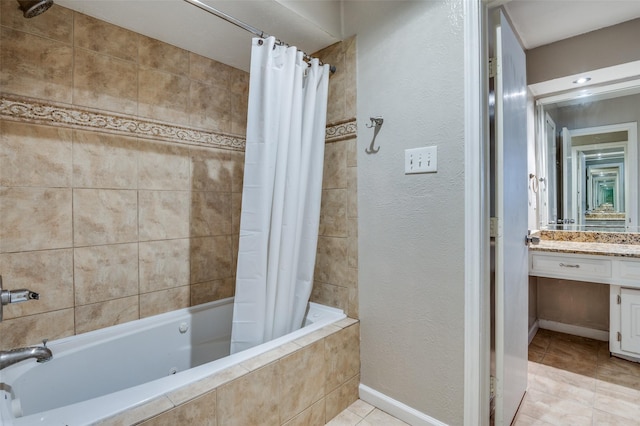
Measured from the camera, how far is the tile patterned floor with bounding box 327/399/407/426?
1516 millimetres

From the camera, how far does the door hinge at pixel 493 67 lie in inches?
54.1

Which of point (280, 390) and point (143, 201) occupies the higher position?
point (143, 201)

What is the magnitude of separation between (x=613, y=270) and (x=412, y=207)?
170 centimetres

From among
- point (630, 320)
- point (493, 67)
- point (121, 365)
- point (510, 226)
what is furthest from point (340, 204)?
point (630, 320)

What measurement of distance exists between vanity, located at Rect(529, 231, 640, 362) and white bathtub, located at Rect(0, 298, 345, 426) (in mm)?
1730

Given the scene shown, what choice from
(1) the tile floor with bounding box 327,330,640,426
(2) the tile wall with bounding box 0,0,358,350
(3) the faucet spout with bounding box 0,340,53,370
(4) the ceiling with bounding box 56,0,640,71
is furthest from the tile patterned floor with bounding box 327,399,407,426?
(4) the ceiling with bounding box 56,0,640,71

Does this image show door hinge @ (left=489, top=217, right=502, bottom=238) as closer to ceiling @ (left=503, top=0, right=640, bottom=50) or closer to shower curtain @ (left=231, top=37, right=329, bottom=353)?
shower curtain @ (left=231, top=37, right=329, bottom=353)

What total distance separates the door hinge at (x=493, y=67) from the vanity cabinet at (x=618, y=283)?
1.63m

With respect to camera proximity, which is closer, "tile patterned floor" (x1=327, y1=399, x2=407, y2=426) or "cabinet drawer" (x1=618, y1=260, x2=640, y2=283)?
"tile patterned floor" (x1=327, y1=399, x2=407, y2=426)

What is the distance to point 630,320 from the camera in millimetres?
2074

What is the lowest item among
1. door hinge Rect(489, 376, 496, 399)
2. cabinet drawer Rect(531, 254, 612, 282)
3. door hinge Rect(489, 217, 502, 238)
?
door hinge Rect(489, 376, 496, 399)

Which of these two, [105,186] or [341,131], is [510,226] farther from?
[105,186]

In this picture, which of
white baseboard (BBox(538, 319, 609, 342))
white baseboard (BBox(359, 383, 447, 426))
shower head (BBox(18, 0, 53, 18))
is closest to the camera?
shower head (BBox(18, 0, 53, 18))

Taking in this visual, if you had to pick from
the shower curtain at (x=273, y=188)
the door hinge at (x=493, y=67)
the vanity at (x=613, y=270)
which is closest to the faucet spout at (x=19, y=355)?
the shower curtain at (x=273, y=188)
